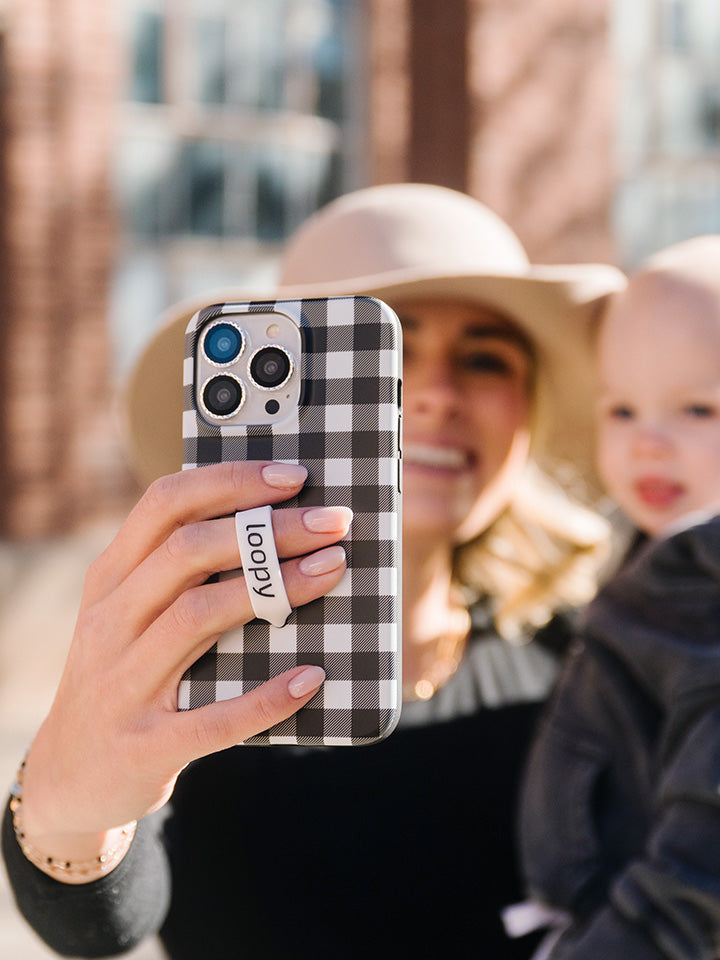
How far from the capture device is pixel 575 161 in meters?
5.72

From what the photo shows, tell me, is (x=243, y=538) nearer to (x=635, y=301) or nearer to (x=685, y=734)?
(x=685, y=734)

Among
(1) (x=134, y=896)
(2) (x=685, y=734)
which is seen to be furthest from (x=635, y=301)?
(1) (x=134, y=896)

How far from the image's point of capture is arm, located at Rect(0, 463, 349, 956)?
0.77 metres

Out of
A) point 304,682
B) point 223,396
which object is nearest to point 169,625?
point 304,682

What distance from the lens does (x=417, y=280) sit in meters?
1.45

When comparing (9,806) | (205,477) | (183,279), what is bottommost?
(9,806)

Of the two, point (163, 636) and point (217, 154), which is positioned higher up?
point (217, 154)

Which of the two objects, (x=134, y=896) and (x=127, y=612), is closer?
(x=127, y=612)

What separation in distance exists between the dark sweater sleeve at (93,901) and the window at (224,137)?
14.8 ft

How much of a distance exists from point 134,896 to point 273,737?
37cm

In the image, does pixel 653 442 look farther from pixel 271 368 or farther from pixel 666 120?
pixel 666 120

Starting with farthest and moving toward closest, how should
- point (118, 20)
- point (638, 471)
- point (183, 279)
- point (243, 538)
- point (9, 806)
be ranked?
point (183, 279), point (118, 20), point (638, 471), point (9, 806), point (243, 538)

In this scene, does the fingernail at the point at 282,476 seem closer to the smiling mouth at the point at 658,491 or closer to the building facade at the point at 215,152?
the smiling mouth at the point at 658,491

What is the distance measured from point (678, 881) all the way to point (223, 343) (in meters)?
0.78
